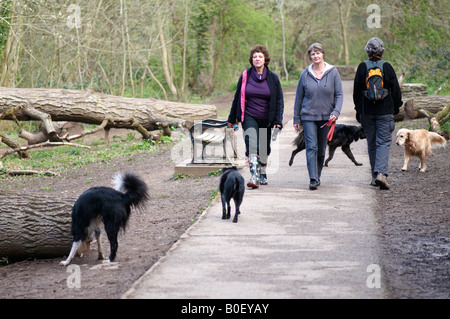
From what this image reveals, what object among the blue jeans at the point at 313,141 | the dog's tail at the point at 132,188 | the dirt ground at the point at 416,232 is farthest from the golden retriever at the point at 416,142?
the dog's tail at the point at 132,188

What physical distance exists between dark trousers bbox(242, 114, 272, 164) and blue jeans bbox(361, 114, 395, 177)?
1.49 metres

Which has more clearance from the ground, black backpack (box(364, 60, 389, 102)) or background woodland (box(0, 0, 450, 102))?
background woodland (box(0, 0, 450, 102))

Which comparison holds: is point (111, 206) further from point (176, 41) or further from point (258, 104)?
point (176, 41)

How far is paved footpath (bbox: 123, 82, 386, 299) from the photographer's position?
15.6ft

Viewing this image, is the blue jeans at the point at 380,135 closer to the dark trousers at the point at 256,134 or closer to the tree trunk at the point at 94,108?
the dark trousers at the point at 256,134

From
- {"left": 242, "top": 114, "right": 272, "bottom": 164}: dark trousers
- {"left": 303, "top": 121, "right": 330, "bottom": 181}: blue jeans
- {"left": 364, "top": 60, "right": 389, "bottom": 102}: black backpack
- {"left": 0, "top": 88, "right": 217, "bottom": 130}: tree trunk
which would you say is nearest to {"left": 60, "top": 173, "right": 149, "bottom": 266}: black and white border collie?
{"left": 242, "top": 114, "right": 272, "bottom": 164}: dark trousers

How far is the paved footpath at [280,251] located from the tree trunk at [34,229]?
1.40m

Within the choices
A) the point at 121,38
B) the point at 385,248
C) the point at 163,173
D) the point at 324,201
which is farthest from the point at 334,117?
the point at 121,38

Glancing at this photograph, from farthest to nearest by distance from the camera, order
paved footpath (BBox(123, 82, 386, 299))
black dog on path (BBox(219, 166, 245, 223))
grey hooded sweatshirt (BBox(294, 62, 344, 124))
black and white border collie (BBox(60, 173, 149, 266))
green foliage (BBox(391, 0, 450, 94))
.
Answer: green foliage (BBox(391, 0, 450, 94))
grey hooded sweatshirt (BBox(294, 62, 344, 124))
black dog on path (BBox(219, 166, 245, 223))
black and white border collie (BBox(60, 173, 149, 266))
paved footpath (BBox(123, 82, 386, 299))

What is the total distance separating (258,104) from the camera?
28.7 ft

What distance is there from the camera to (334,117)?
8703 mm

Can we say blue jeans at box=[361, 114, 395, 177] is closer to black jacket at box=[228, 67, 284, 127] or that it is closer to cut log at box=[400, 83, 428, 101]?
black jacket at box=[228, 67, 284, 127]

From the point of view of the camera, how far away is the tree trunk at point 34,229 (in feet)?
22.0
